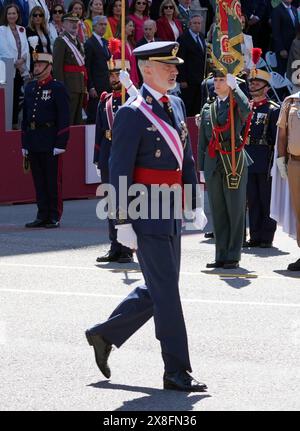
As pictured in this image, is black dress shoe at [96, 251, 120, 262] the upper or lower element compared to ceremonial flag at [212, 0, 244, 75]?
lower

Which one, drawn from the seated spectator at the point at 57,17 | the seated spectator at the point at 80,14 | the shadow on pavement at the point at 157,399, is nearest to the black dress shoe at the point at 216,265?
the shadow on pavement at the point at 157,399

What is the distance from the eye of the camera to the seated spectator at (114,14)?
20094 mm

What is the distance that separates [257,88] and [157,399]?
648 cm

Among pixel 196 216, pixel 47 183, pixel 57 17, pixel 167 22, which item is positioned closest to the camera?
pixel 196 216

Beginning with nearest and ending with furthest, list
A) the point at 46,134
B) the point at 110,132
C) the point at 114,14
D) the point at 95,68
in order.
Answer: the point at 110,132 < the point at 46,134 < the point at 95,68 < the point at 114,14

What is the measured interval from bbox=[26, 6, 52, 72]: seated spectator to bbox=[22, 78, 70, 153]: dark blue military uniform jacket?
3.37m

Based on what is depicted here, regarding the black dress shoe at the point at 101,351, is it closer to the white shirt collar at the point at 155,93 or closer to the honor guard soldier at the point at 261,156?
the white shirt collar at the point at 155,93

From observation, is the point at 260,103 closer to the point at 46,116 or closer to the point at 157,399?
the point at 46,116

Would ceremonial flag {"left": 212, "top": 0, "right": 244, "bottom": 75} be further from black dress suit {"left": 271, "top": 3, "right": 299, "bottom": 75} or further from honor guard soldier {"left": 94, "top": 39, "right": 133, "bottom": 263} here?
black dress suit {"left": 271, "top": 3, "right": 299, "bottom": 75}

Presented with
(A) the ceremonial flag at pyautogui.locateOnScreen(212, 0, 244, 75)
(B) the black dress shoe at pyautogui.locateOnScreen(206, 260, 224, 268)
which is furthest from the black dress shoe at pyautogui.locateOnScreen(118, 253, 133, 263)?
(A) the ceremonial flag at pyautogui.locateOnScreen(212, 0, 244, 75)

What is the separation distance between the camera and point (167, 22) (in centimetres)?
2083

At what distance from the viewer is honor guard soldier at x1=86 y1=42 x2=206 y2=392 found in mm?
7746

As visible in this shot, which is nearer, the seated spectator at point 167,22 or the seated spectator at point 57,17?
the seated spectator at point 57,17

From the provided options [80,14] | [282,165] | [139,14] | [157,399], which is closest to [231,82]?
[282,165]
